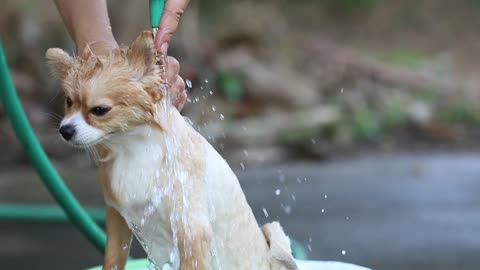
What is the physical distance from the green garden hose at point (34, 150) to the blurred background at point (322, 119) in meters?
0.39

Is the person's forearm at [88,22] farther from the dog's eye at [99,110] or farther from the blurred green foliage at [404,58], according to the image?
the blurred green foliage at [404,58]

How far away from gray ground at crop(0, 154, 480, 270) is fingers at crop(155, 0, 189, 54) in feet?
4.19

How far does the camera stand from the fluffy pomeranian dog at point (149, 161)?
135 cm

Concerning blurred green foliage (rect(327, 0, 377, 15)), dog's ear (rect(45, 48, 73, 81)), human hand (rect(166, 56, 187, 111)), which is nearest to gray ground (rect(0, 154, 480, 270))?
human hand (rect(166, 56, 187, 111))

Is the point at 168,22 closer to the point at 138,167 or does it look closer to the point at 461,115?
the point at 138,167

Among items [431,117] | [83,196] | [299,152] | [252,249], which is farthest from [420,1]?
[252,249]

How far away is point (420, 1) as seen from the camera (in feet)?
22.8

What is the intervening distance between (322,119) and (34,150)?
9.49 feet

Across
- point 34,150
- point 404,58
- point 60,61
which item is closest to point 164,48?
point 60,61

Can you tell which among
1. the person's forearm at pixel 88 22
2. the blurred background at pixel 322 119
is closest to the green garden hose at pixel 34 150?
the blurred background at pixel 322 119

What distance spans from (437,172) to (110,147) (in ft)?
10.8

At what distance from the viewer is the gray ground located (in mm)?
3385

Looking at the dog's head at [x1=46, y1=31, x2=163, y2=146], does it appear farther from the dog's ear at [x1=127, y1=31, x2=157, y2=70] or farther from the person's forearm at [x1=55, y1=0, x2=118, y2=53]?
the person's forearm at [x1=55, y1=0, x2=118, y2=53]

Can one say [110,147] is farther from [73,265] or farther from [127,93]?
[73,265]
